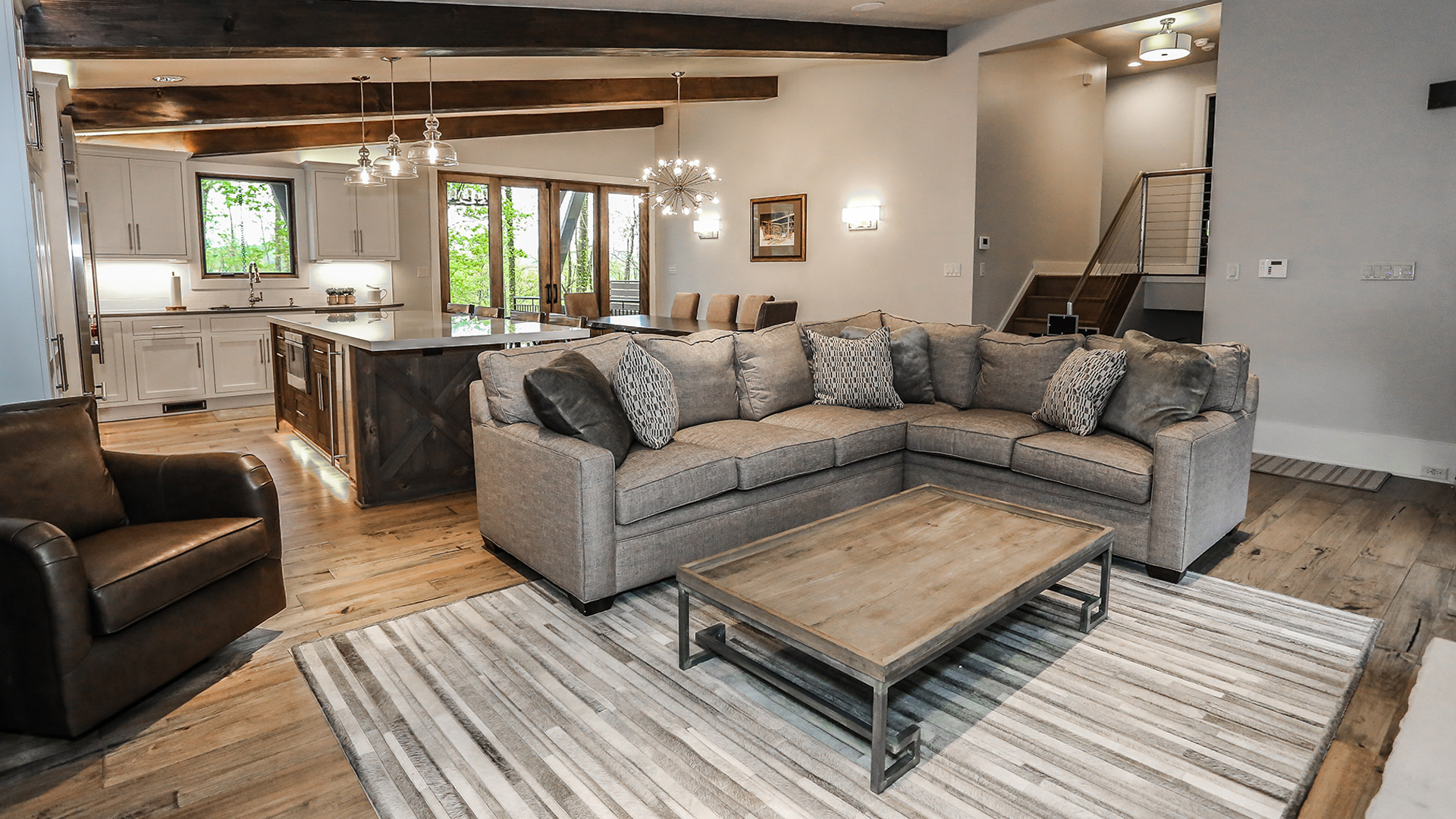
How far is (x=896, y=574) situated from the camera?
2355mm

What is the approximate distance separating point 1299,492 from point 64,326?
22.0 feet

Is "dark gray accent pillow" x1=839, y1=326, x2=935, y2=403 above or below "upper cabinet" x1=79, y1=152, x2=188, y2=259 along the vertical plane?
below

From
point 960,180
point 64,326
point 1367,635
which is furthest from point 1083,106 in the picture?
point 64,326

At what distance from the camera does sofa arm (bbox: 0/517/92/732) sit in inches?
78.1

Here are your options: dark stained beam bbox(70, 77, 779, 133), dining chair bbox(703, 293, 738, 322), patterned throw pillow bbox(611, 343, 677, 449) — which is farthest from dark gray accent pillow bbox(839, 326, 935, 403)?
dark stained beam bbox(70, 77, 779, 133)

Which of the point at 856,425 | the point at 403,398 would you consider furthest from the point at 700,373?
the point at 403,398

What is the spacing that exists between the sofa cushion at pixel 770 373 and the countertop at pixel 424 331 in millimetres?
1221

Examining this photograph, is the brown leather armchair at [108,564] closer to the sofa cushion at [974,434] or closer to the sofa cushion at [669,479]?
the sofa cushion at [669,479]

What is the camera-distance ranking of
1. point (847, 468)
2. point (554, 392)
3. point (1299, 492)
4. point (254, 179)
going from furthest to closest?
point (254, 179)
point (1299, 492)
point (847, 468)
point (554, 392)

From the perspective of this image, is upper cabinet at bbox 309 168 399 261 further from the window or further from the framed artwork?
the framed artwork

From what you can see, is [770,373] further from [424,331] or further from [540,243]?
[540,243]

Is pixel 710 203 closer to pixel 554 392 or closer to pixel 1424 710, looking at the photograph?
pixel 554 392

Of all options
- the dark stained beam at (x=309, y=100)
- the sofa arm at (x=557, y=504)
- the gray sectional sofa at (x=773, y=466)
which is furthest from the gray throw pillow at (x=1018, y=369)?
the dark stained beam at (x=309, y=100)

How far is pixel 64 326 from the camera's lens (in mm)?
4168
